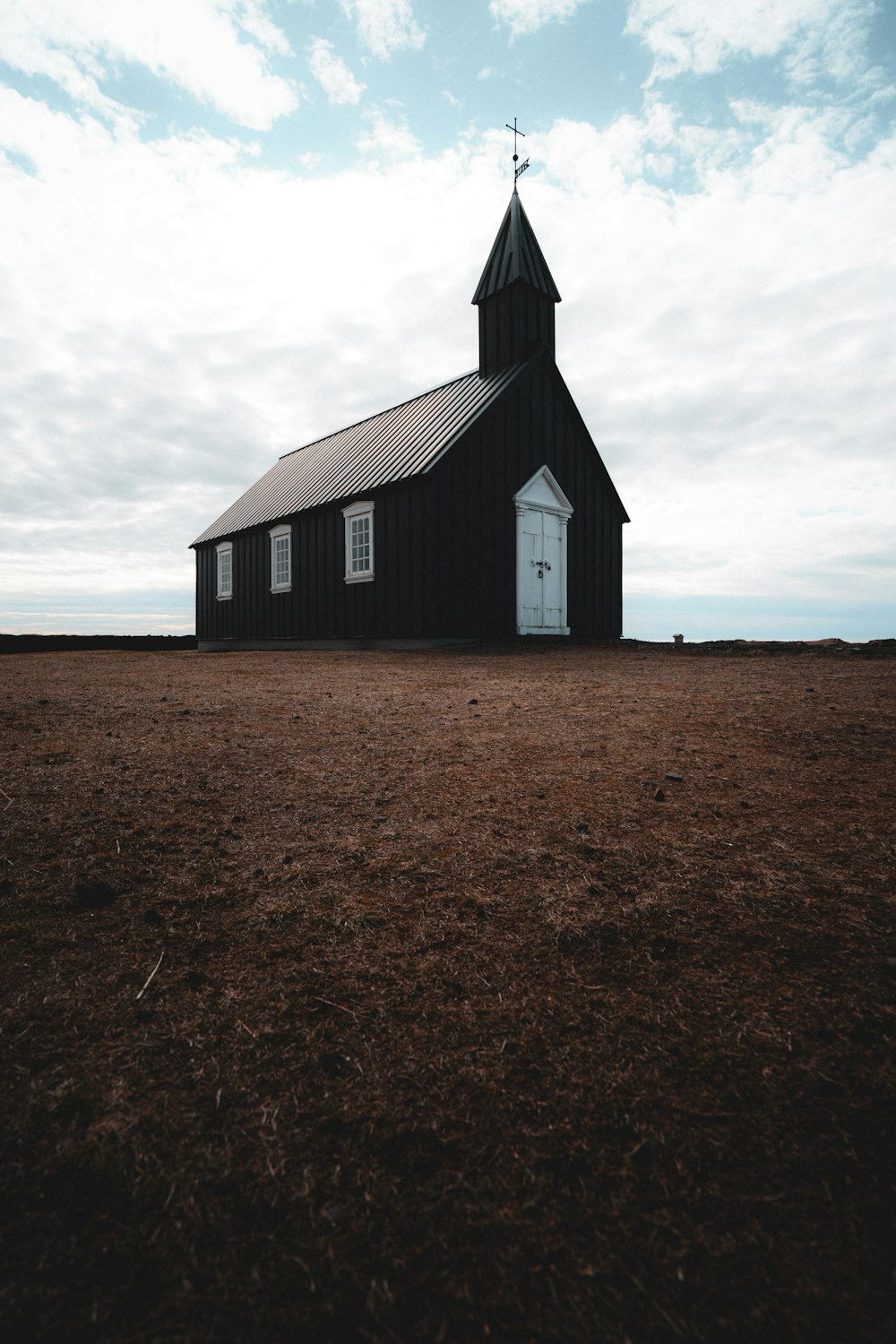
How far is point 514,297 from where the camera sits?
16.1 metres

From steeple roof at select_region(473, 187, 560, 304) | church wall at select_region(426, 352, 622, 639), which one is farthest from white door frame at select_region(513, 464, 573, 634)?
steeple roof at select_region(473, 187, 560, 304)

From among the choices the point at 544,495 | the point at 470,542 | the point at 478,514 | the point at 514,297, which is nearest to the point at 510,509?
the point at 478,514

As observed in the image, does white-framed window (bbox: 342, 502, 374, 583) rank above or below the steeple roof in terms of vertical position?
below

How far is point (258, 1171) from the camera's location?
1399 millimetres

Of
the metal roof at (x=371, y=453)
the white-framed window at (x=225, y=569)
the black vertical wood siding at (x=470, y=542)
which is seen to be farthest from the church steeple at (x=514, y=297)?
the white-framed window at (x=225, y=569)

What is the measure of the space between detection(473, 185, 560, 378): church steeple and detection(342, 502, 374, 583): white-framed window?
5236 millimetres

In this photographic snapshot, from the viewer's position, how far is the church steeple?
635 inches

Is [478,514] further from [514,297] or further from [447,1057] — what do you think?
[447,1057]

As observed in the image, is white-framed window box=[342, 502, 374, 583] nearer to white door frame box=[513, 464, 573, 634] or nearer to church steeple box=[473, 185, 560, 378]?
white door frame box=[513, 464, 573, 634]

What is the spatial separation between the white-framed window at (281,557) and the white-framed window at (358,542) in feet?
10.5

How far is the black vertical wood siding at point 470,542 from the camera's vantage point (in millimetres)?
14492

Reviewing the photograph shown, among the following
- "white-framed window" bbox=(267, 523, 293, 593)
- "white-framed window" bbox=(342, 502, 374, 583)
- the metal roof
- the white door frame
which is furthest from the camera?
"white-framed window" bbox=(267, 523, 293, 593)

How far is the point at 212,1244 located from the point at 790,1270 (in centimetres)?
111

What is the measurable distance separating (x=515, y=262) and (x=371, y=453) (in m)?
5.95
